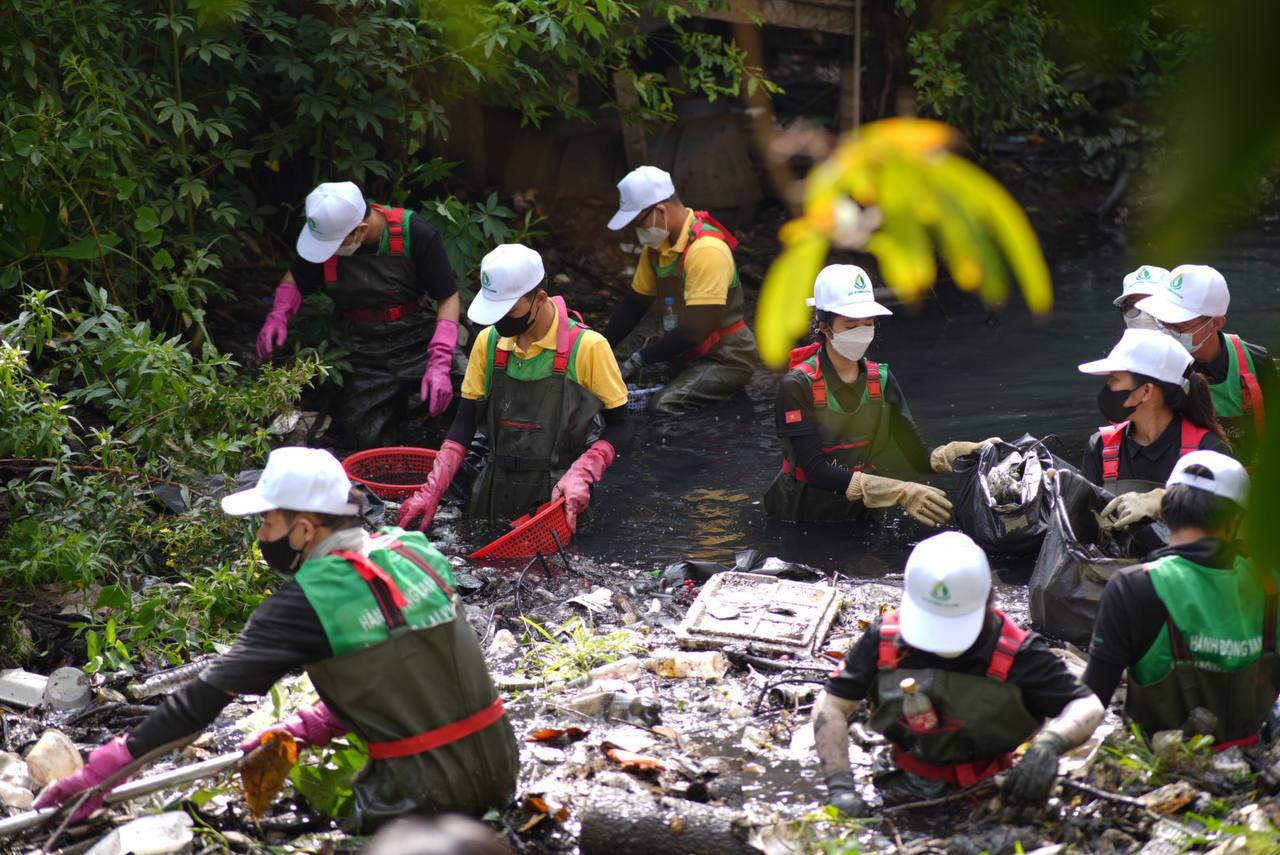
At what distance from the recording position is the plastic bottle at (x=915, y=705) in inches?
151

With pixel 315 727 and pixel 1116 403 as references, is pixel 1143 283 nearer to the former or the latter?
pixel 1116 403

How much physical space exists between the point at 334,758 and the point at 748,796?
1.33 metres

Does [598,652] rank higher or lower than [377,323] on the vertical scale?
lower

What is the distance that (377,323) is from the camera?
791 cm

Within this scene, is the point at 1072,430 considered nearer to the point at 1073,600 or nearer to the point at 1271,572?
the point at 1073,600

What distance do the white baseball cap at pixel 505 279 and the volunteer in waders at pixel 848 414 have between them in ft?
4.35

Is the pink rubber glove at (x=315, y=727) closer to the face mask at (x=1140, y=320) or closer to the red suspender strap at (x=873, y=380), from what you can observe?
the red suspender strap at (x=873, y=380)

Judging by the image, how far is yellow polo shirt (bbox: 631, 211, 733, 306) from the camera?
825 centimetres

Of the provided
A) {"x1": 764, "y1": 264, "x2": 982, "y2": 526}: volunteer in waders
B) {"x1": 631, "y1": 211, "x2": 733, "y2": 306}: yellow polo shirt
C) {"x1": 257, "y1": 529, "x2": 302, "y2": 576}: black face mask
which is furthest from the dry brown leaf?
{"x1": 631, "y1": 211, "x2": 733, "y2": 306}: yellow polo shirt

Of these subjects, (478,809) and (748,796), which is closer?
(478,809)

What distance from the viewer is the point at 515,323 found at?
20.6 ft

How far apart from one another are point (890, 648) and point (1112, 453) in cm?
216

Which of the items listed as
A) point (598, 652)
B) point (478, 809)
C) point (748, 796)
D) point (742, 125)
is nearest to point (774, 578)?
point (598, 652)

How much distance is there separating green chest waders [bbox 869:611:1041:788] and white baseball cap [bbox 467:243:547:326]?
2846 mm
